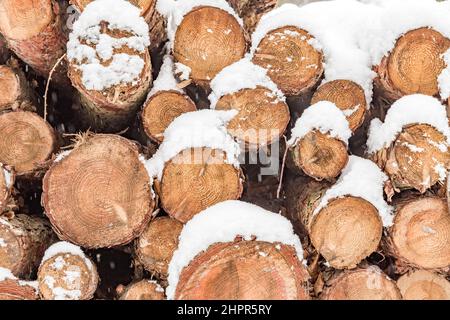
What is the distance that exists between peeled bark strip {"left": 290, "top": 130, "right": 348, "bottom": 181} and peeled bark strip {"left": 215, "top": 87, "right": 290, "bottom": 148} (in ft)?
0.48

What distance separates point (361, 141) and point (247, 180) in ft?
2.21

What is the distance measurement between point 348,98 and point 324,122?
0.28 meters

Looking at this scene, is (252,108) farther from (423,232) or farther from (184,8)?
(423,232)

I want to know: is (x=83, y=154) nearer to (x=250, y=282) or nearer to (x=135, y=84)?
(x=135, y=84)

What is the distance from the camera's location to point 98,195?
6.45 ft

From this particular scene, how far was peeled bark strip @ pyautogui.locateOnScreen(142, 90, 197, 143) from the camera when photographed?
7.20ft

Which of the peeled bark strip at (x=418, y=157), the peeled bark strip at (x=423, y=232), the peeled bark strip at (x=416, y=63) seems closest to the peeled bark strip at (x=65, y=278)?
the peeled bark strip at (x=423, y=232)

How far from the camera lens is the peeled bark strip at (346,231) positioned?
1961 mm

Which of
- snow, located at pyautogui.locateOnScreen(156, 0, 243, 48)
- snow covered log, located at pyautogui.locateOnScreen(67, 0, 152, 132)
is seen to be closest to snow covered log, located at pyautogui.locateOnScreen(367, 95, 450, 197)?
snow, located at pyautogui.locateOnScreen(156, 0, 243, 48)

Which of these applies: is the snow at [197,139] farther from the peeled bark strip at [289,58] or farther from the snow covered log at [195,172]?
the peeled bark strip at [289,58]

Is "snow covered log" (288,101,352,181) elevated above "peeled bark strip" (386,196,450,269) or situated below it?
above

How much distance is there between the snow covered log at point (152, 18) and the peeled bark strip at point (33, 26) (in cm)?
13

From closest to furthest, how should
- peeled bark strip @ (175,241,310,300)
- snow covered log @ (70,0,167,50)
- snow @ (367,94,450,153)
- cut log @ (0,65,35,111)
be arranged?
1. peeled bark strip @ (175,241,310,300)
2. snow @ (367,94,450,153)
3. snow covered log @ (70,0,167,50)
4. cut log @ (0,65,35,111)

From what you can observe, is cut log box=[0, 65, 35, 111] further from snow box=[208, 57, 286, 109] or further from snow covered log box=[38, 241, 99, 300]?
snow box=[208, 57, 286, 109]
